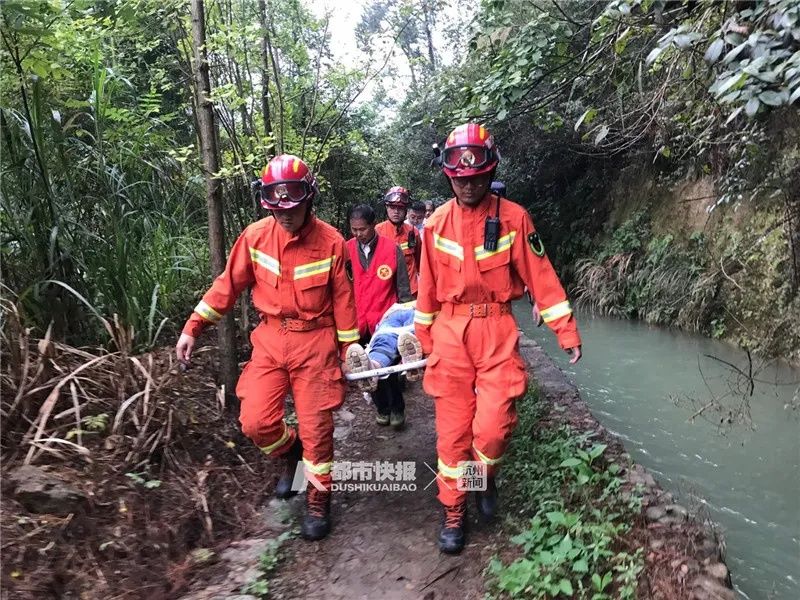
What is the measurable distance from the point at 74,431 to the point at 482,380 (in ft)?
6.85

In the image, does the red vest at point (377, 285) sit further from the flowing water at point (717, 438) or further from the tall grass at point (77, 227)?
the flowing water at point (717, 438)

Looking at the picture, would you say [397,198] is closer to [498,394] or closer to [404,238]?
[404,238]

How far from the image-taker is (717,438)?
5.22m

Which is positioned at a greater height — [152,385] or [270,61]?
[270,61]

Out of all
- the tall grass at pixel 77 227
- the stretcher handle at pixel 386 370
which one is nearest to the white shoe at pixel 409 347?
the stretcher handle at pixel 386 370

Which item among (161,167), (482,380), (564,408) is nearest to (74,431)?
(482,380)

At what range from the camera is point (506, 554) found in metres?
2.92

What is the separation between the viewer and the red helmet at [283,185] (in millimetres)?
3047

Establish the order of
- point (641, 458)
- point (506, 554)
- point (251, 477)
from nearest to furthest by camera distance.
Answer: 1. point (506, 554)
2. point (251, 477)
3. point (641, 458)

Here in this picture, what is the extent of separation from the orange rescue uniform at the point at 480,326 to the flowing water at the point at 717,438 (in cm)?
160

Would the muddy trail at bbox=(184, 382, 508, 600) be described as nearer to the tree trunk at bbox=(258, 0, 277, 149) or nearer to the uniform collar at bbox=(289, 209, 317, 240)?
the uniform collar at bbox=(289, 209, 317, 240)

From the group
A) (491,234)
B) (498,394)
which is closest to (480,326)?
(498,394)

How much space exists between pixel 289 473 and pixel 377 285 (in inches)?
67.7

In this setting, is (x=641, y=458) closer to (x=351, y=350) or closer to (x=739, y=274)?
(x=351, y=350)
